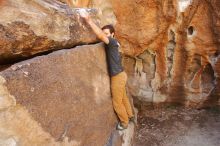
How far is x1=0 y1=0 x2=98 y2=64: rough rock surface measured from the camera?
9.71 feet

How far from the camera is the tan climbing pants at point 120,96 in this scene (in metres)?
4.38

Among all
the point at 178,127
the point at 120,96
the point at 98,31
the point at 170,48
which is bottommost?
the point at 178,127

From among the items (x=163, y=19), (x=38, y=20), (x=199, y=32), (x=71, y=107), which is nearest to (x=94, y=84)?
(x=71, y=107)

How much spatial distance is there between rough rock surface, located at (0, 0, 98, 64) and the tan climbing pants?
32.9 inches

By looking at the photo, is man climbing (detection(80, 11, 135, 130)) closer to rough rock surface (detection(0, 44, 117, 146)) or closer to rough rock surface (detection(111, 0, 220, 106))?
rough rock surface (detection(0, 44, 117, 146))

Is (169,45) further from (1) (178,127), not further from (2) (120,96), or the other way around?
(2) (120,96)

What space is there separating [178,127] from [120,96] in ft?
7.19

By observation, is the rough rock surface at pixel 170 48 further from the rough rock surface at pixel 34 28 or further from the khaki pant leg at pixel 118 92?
the rough rock surface at pixel 34 28

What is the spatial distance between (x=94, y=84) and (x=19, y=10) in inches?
52.3

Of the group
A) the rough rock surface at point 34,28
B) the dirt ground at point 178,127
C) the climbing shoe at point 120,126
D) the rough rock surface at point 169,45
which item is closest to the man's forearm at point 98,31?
the rough rock surface at point 34,28

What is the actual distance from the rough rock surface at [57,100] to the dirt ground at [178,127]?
6.18ft

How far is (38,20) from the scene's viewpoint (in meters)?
3.22

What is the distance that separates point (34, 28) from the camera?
10.4 ft

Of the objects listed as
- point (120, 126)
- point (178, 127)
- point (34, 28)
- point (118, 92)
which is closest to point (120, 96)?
point (118, 92)
